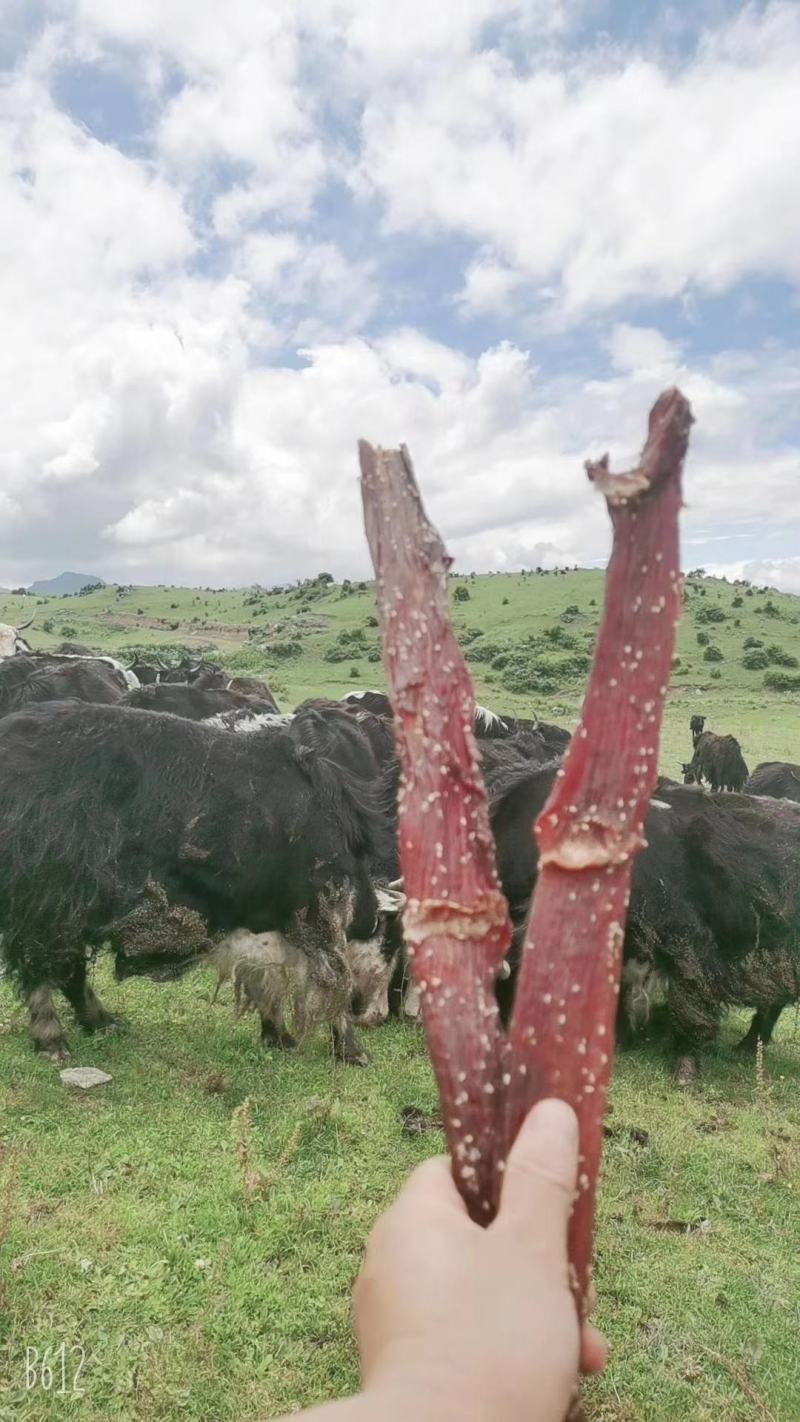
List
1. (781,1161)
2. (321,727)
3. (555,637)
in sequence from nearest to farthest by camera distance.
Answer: (781,1161)
(321,727)
(555,637)

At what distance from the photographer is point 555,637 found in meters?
46.6

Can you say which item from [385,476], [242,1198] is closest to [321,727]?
[242,1198]

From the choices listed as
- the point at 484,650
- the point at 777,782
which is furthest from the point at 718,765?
the point at 484,650

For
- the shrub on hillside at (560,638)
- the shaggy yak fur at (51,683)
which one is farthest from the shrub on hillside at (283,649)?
the shaggy yak fur at (51,683)

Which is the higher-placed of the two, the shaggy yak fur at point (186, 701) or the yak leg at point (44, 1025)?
the shaggy yak fur at point (186, 701)

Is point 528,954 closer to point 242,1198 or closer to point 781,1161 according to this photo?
point 242,1198

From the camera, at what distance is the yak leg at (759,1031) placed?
25.3 ft

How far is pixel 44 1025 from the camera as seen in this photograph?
6410 millimetres

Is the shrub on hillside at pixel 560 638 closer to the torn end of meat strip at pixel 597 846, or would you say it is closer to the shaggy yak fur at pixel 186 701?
the shaggy yak fur at pixel 186 701

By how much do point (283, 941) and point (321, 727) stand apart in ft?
9.68

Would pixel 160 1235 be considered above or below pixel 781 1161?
above

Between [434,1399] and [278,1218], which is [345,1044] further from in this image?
[434,1399]

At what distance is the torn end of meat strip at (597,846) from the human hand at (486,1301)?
62mm

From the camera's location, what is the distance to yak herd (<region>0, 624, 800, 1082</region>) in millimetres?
6070
